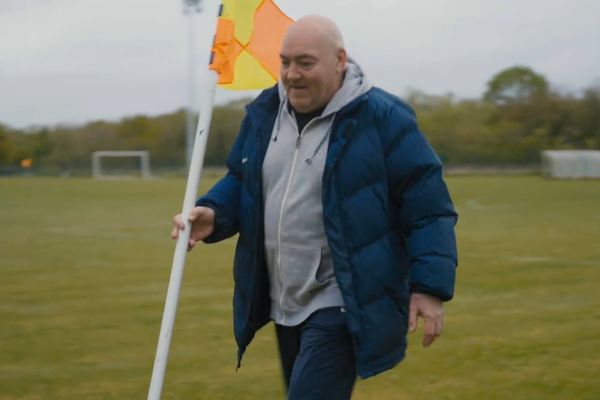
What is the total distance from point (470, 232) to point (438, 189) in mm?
16366

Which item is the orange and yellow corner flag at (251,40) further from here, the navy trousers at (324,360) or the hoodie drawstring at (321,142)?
the navy trousers at (324,360)

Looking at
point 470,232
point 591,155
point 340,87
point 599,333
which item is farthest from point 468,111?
point 340,87

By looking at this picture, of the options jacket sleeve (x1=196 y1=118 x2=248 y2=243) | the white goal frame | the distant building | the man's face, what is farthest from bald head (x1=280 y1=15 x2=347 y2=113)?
the white goal frame

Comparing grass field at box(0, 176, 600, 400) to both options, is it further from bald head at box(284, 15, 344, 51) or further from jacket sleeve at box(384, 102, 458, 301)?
bald head at box(284, 15, 344, 51)

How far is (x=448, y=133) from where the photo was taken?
232 feet

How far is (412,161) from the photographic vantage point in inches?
Answer: 159

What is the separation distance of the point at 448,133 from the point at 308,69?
6738 centimetres

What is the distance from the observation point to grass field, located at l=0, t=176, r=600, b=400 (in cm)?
721

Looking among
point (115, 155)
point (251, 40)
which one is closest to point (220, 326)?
point (251, 40)

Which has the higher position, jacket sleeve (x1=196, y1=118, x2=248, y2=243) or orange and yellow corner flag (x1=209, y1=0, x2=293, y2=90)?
orange and yellow corner flag (x1=209, y1=0, x2=293, y2=90)

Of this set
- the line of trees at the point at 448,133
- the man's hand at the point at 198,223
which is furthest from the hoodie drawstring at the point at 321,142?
the line of trees at the point at 448,133

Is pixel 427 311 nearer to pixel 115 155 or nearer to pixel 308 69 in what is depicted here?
pixel 308 69

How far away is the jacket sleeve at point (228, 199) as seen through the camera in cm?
441

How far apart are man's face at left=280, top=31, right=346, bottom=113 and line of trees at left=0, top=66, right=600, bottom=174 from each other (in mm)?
57359
